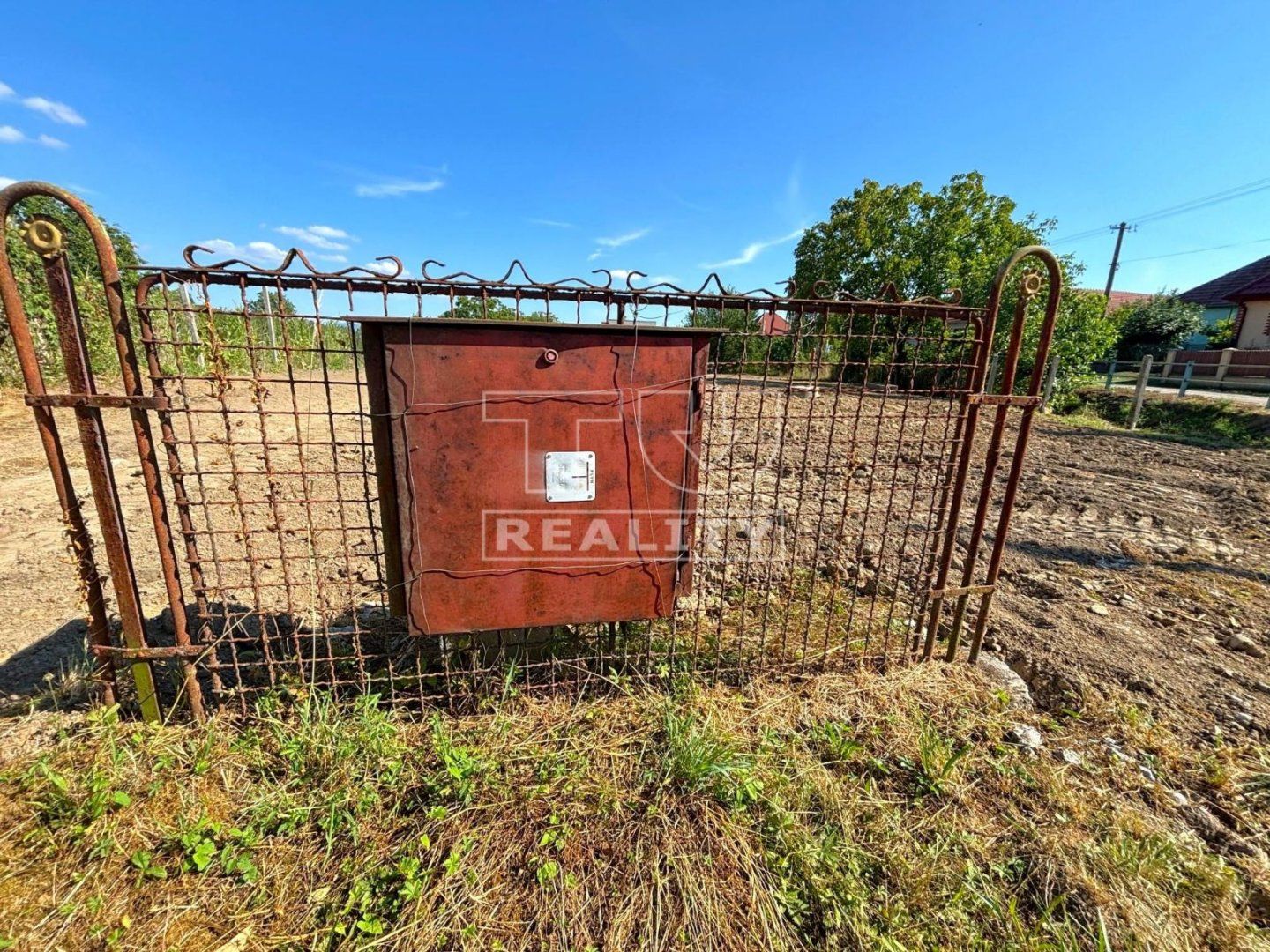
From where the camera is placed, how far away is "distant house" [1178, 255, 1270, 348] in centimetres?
2384

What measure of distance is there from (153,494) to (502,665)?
1584 millimetres

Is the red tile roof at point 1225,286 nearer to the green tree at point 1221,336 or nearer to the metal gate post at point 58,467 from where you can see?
the green tree at point 1221,336

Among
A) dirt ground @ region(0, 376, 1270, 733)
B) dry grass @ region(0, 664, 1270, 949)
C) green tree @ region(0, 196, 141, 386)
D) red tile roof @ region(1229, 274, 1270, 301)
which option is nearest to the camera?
dry grass @ region(0, 664, 1270, 949)

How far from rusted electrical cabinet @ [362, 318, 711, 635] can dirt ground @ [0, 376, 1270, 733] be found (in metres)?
0.30

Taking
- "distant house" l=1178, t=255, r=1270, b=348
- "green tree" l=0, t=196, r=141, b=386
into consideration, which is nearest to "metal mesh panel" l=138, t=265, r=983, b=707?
"green tree" l=0, t=196, r=141, b=386

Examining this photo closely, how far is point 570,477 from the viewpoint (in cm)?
212

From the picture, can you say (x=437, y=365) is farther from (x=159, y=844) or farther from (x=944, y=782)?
(x=944, y=782)

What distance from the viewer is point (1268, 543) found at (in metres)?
4.77

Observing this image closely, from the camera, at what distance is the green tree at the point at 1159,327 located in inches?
907

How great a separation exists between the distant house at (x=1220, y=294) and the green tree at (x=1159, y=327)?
138 centimetres

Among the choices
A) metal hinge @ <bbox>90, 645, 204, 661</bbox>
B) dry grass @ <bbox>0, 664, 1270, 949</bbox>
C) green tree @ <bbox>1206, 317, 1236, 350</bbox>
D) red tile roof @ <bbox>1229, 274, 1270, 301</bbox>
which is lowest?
dry grass @ <bbox>0, 664, 1270, 949</bbox>

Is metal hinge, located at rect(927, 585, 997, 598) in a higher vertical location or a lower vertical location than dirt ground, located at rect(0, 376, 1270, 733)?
higher

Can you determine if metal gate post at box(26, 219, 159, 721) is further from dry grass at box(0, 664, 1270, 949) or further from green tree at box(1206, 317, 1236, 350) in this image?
green tree at box(1206, 317, 1236, 350)

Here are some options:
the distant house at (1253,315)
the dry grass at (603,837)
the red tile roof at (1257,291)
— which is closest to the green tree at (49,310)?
the dry grass at (603,837)
